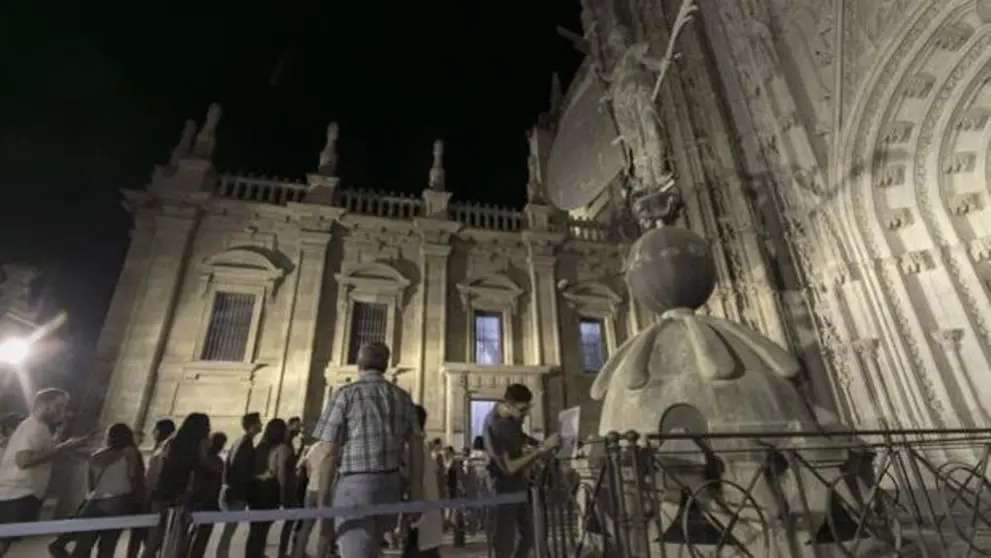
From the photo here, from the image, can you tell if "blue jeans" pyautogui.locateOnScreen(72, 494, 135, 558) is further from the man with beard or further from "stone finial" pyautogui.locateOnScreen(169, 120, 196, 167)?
"stone finial" pyautogui.locateOnScreen(169, 120, 196, 167)

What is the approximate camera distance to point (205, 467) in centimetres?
487

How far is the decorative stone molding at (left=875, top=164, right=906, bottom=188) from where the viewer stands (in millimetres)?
9680

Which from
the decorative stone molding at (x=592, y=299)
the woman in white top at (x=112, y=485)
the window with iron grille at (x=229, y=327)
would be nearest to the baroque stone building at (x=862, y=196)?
the decorative stone molding at (x=592, y=299)

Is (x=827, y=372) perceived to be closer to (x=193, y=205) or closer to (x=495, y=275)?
(x=495, y=275)

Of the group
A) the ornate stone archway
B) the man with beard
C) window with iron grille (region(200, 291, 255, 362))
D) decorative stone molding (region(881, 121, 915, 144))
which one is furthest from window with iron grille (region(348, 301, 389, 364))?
decorative stone molding (region(881, 121, 915, 144))

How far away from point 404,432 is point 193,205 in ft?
44.1

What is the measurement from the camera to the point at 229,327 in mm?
12422

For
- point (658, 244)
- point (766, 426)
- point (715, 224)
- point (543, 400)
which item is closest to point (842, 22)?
point (715, 224)

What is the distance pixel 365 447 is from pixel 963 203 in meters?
12.3

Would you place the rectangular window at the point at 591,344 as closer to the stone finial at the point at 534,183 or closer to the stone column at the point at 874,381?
the stone finial at the point at 534,183

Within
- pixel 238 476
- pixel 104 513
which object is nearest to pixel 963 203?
pixel 238 476

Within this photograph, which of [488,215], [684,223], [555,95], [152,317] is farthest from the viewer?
[555,95]

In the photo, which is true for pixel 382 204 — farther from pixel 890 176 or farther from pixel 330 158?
pixel 890 176

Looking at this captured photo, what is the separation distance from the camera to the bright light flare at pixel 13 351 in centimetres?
901
